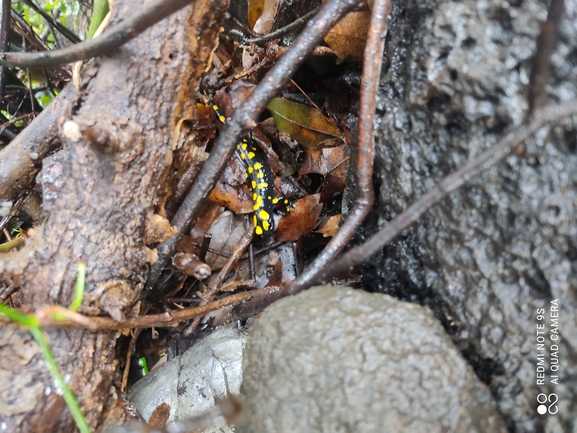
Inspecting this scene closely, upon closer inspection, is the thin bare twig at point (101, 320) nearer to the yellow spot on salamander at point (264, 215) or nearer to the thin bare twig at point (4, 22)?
the yellow spot on salamander at point (264, 215)

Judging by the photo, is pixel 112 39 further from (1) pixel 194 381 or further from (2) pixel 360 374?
(1) pixel 194 381

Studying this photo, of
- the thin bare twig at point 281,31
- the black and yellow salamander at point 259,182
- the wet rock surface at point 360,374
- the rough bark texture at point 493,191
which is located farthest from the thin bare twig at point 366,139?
the black and yellow salamander at point 259,182

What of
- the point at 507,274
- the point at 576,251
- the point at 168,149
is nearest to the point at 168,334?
the point at 168,149

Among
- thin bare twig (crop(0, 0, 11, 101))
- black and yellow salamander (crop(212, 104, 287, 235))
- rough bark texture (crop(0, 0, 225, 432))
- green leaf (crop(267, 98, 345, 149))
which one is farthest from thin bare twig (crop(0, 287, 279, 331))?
thin bare twig (crop(0, 0, 11, 101))

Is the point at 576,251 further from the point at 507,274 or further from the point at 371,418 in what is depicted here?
the point at 371,418

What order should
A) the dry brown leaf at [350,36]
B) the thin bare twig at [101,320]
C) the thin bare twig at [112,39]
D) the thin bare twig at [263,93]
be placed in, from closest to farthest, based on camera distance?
1. the thin bare twig at [101,320]
2. the thin bare twig at [112,39]
3. the thin bare twig at [263,93]
4. the dry brown leaf at [350,36]

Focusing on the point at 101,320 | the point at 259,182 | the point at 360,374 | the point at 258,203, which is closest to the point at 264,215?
the point at 258,203
